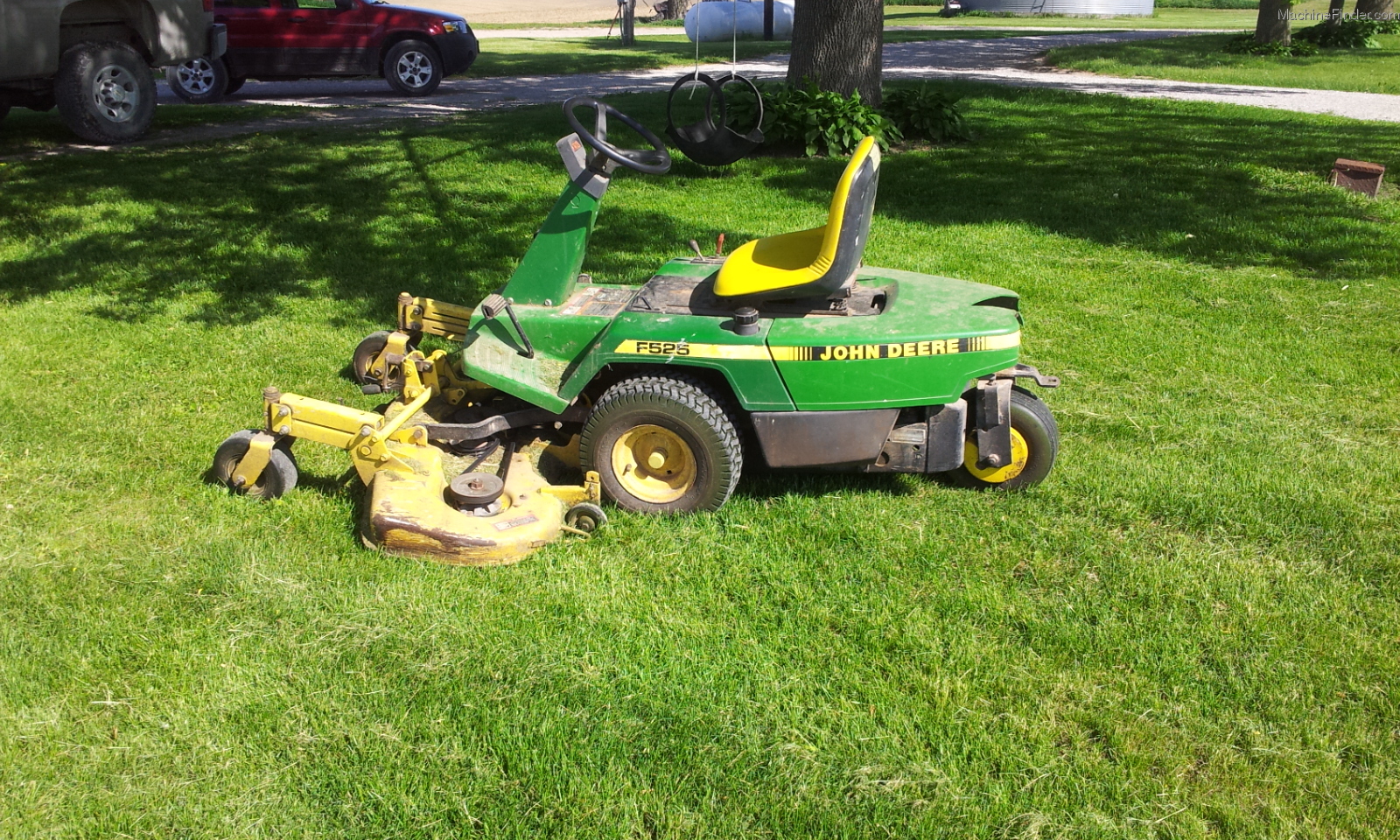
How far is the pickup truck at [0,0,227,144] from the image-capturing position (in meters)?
9.27

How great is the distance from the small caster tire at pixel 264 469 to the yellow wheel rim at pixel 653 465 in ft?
4.61

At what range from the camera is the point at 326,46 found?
14.0 metres

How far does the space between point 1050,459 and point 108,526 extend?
13.1ft

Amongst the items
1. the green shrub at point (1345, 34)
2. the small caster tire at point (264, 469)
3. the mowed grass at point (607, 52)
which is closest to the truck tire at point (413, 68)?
the mowed grass at point (607, 52)

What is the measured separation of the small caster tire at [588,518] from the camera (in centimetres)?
442

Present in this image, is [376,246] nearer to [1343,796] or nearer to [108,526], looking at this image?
[108,526]

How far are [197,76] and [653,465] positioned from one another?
1171 centimetres

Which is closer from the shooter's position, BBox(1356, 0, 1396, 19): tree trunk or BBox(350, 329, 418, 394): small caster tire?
BBox(350, 329, 418, 394): small caster tire

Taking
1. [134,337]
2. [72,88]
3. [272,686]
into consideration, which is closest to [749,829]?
[272,686]

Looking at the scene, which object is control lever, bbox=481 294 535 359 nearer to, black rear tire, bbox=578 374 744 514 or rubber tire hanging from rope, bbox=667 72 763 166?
black rear tire, bbox=578 374 744 514

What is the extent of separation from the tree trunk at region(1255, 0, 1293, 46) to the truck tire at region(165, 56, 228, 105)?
19320mm

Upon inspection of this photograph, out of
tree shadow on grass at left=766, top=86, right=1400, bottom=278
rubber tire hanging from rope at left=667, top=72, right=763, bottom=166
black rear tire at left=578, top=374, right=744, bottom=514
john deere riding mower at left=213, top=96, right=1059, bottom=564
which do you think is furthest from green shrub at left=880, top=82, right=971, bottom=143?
black rear tire at left=578, top=374, right=744, bottom=514

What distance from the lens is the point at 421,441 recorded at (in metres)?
4.61

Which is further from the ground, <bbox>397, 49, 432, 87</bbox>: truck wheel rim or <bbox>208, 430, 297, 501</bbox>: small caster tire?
<bbox>397, 49, 432, 87</bbox>: truck wheel rim
